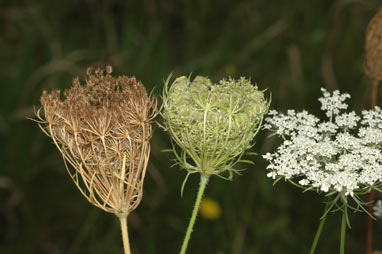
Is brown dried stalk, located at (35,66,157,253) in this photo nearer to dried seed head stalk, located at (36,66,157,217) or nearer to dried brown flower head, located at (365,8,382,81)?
dried seed head stalk, located at (36,66,157,217)

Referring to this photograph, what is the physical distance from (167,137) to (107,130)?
83.4 inches

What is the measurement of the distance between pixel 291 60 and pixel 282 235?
1098 mm

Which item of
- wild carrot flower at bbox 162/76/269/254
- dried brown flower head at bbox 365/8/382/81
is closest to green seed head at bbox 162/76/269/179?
wild carrot flower at bbox 162/76/269/254

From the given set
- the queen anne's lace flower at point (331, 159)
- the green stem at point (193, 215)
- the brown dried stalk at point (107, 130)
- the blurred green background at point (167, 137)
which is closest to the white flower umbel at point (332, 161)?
the queen anne's lace flower at point (331, 159)

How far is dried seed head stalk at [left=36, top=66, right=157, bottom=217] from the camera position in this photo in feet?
3.56

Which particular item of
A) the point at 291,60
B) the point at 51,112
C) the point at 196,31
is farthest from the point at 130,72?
the point at 51,112

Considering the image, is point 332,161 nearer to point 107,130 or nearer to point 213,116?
point 213,116

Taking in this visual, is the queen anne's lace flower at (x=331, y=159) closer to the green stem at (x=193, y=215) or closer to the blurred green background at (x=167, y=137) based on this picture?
the green stem at (x=193, y=215)

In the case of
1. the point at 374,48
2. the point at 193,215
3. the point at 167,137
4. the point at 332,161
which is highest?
the point at 167,137

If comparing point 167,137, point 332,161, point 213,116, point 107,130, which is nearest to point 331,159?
point 332,161

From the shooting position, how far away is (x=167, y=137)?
321cm

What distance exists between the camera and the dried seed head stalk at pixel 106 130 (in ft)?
3.56

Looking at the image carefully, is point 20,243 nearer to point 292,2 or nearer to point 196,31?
point 196,31

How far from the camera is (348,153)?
3.88ft
